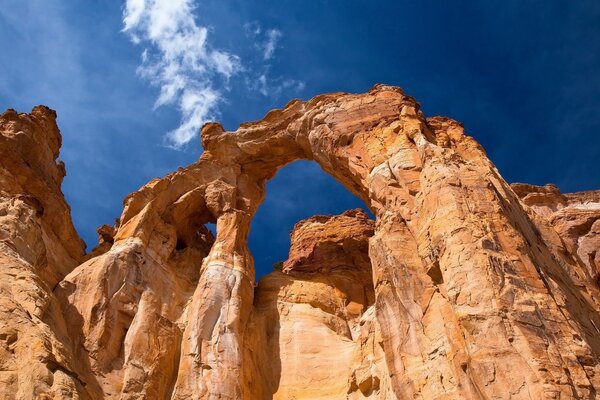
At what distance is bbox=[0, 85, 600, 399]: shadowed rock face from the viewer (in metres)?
11.3

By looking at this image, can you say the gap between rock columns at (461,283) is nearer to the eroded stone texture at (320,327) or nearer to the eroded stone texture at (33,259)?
the eroded stone texture at (320,327)

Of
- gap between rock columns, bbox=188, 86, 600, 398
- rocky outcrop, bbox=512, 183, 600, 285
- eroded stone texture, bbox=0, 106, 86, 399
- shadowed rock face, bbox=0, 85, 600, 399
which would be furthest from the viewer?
rocky outcrop, bbox=512, 183, 600, 285

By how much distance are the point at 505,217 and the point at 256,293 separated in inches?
474

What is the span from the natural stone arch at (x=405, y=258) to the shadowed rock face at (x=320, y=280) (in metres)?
0.05

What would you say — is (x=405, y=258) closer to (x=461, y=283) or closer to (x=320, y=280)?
(x=461, y=283)

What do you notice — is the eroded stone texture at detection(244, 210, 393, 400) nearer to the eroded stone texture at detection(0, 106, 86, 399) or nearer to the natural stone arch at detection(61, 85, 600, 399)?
the natural stone arch at detection(61, 85, 600, 399)

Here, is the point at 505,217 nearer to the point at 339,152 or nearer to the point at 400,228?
→ the point at 400,228

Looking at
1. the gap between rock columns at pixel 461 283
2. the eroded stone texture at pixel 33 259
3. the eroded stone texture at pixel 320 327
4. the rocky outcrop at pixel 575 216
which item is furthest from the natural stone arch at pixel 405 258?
the rocky outcrop at pixel 575 216

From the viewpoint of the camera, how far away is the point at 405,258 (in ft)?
48.9

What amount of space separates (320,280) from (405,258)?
990 centimetres

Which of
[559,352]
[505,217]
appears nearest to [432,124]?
[505,217]

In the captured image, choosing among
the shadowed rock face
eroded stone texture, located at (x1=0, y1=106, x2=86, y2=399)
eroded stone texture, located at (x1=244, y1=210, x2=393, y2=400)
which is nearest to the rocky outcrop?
the shadowed rock face

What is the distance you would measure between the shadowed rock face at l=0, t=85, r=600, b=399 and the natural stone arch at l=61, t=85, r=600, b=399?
5 cm

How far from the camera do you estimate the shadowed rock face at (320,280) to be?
11273mm
